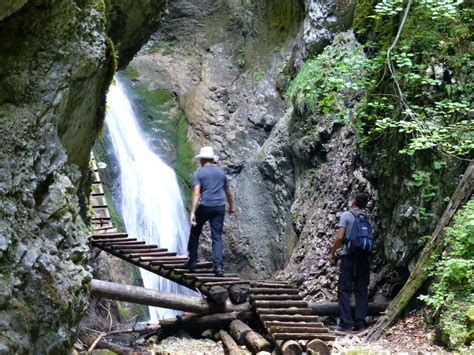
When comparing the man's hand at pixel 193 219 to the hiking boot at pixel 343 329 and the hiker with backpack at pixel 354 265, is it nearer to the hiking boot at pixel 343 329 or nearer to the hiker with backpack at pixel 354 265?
the hiker with backpack at pixel 354 265

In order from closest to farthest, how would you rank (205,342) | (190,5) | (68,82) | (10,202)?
(10,202) < (68,82) < (205,342) < (190,5)

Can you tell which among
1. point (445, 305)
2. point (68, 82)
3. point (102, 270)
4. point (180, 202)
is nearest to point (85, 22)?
point (68, 82)

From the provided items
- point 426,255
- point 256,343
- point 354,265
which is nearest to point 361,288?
point 354,265

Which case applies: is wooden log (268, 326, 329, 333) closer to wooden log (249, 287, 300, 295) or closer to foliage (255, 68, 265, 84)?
wooden log (249, 287, 300, 295)

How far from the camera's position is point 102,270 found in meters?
11.9

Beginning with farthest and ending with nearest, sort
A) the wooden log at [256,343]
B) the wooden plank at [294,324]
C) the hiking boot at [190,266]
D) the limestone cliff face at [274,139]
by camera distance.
Result: the limestone cliff face at [274,139] < the hiking boot at [190,266] < the wooden plank at [294,324] < the wooden log at [256,343]

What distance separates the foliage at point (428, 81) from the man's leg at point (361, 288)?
5.47ft

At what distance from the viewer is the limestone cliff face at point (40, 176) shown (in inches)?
167

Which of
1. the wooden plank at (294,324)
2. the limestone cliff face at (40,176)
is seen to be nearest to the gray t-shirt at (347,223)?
the wooden plank at (294,324)

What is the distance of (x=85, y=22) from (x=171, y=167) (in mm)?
11127

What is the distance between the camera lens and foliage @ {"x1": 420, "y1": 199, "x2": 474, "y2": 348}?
21.0 feet

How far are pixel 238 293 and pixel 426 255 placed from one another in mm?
2855

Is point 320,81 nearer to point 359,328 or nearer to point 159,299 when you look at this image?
point 359,328

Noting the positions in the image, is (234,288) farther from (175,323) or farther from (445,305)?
(445,305)
